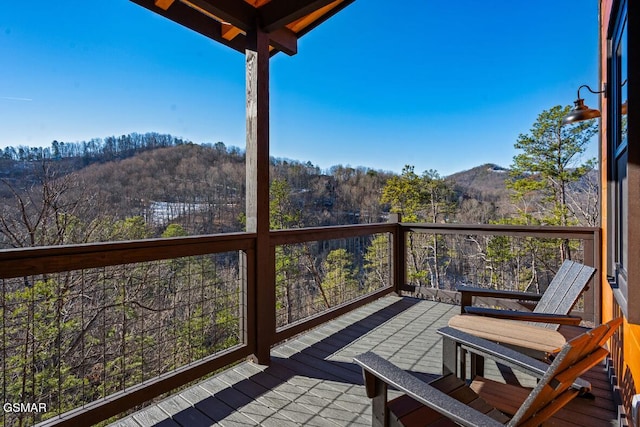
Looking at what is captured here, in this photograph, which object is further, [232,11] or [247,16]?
[247,16]

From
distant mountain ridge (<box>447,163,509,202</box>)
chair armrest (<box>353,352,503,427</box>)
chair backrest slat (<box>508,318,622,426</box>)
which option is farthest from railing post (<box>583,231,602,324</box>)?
distant mountain ridge (<box>447,163,509,202</box>)

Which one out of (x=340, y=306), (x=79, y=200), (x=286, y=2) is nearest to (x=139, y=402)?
(x=340, y=306)

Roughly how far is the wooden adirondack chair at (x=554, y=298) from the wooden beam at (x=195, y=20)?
3304 millimetres

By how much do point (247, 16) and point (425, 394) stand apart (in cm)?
296

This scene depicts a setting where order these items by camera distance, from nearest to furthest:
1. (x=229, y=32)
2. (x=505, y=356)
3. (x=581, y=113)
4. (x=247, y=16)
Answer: (x=505, y=356)
(x=247, y=16)
(x=581, y=113)
(x=229, y=32)

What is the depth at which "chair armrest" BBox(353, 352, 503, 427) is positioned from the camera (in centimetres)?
107

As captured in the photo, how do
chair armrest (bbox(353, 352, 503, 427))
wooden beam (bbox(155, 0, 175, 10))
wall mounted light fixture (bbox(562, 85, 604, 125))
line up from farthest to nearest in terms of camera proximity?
wall mounted light fixture (bbox(562, 85, 604, 125)) < wooden beam (bbox(155, 0, 175, 10)) < chair armrest (bbox(353, 352, 503, 427))

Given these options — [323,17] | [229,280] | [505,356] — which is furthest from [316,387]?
[323,17]

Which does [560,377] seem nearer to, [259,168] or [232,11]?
[259,168]

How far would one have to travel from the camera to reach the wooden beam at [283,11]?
2.58 meters

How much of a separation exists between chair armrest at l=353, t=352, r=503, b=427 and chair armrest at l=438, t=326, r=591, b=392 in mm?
441

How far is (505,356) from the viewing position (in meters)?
1.51

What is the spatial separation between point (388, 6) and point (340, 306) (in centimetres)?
1045

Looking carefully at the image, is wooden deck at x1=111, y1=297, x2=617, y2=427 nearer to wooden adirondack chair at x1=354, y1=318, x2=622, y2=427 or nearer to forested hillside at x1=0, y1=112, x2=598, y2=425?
wooden adirondack chair at x1=354, y1=318, x2=622, y2=427
